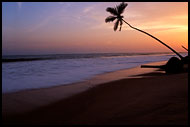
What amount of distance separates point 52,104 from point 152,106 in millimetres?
2912

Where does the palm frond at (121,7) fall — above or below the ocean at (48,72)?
above

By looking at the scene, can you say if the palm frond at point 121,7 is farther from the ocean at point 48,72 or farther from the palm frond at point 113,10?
the ocean at point 48,72

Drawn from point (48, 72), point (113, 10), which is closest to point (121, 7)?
point (113, 10)

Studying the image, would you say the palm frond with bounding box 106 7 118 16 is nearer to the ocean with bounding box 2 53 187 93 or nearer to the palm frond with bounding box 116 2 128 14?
the palm frond with bounding box 116 2 128 14

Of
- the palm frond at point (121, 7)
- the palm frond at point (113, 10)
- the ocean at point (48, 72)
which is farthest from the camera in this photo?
the palm frond at point (113, 10)

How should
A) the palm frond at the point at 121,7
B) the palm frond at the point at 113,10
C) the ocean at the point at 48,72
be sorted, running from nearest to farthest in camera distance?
the ocean at the point at 48,72 < the palm frond at the point at 121,7 < the palm frond at the point at 113,10

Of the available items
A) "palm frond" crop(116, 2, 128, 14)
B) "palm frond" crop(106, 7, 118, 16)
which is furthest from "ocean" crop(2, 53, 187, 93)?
"palm frond" crop(116, 2, 128, 14)

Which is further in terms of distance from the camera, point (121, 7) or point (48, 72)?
point (48, 72)

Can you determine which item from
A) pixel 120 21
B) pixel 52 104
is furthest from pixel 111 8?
pixel 52 104

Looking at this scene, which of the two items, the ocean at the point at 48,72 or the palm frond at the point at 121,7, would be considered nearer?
the ocean at the point at 48,72

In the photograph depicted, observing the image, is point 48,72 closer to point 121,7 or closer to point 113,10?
point 113,10

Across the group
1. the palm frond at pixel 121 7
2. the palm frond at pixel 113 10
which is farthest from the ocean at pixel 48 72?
the palm frond at pixel 121 7

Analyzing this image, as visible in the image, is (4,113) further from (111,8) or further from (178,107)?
(111,8)

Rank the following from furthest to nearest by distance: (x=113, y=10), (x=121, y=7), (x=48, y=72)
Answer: (x=113, y=10), (x=48, y=72), (x=121, y=7)
